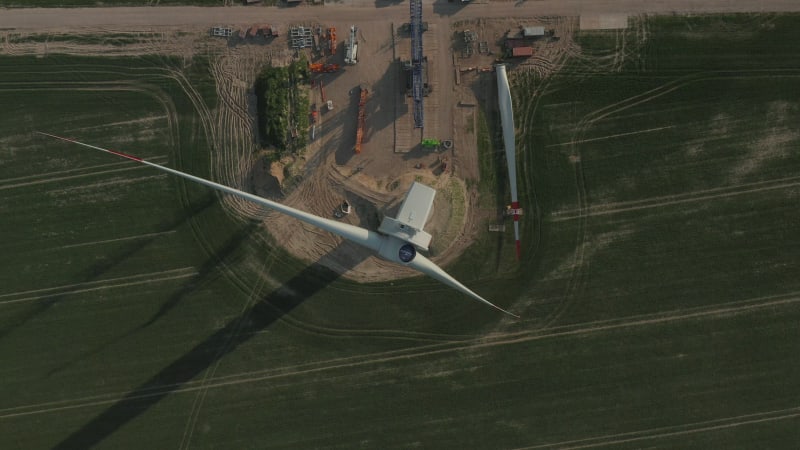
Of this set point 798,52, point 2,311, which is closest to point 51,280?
point 2,311

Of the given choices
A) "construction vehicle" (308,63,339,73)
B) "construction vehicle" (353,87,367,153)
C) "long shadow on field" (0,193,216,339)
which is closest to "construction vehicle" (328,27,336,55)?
"construction vehicle" (308,63,339,73)

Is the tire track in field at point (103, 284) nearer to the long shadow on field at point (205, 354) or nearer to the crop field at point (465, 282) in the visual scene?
the crop field at point (465, 282)

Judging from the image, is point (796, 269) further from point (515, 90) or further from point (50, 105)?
point (50, 105)

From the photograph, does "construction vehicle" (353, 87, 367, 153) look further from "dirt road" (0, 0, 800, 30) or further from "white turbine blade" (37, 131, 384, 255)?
"white turbine blade" (37, 131, 384, 255)

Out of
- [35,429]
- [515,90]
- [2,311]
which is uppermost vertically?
[515,90]

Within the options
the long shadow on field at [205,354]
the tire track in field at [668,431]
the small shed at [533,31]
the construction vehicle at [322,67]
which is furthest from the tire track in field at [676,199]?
the construction vehicle at [322,67]
